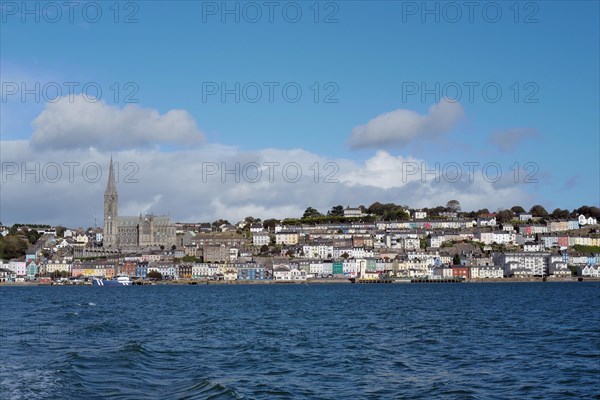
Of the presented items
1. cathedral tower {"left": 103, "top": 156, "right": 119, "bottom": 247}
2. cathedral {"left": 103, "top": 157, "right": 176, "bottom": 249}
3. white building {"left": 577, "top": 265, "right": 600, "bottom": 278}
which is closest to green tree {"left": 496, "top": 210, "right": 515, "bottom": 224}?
white building {"left": 577, "top": 265, "right": 600, "bottom": 278}

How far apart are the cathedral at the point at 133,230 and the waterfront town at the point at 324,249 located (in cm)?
21

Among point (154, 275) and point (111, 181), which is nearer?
point (154, 275)

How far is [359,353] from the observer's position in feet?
77.6

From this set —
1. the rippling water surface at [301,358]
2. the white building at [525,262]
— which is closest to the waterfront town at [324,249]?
the white building at [525,262]

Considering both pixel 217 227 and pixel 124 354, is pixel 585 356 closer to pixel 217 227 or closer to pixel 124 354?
pixel 124 354

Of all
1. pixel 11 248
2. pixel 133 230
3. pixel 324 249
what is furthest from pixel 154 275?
pixel 133 230

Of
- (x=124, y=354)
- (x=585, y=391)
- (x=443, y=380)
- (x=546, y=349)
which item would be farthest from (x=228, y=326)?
(x=585, y=391)

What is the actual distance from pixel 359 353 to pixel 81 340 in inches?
380

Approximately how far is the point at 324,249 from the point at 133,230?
148 ft

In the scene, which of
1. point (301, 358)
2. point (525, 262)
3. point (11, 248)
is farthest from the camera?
point (11, 248)

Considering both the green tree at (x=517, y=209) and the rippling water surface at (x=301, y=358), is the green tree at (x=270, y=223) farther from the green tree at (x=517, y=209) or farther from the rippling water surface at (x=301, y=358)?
the rippling water surface at (x=301, y=358)

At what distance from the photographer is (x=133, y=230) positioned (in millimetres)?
166250

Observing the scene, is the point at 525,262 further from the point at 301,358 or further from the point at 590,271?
the point at 301,358

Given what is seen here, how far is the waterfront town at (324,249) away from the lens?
129 m
